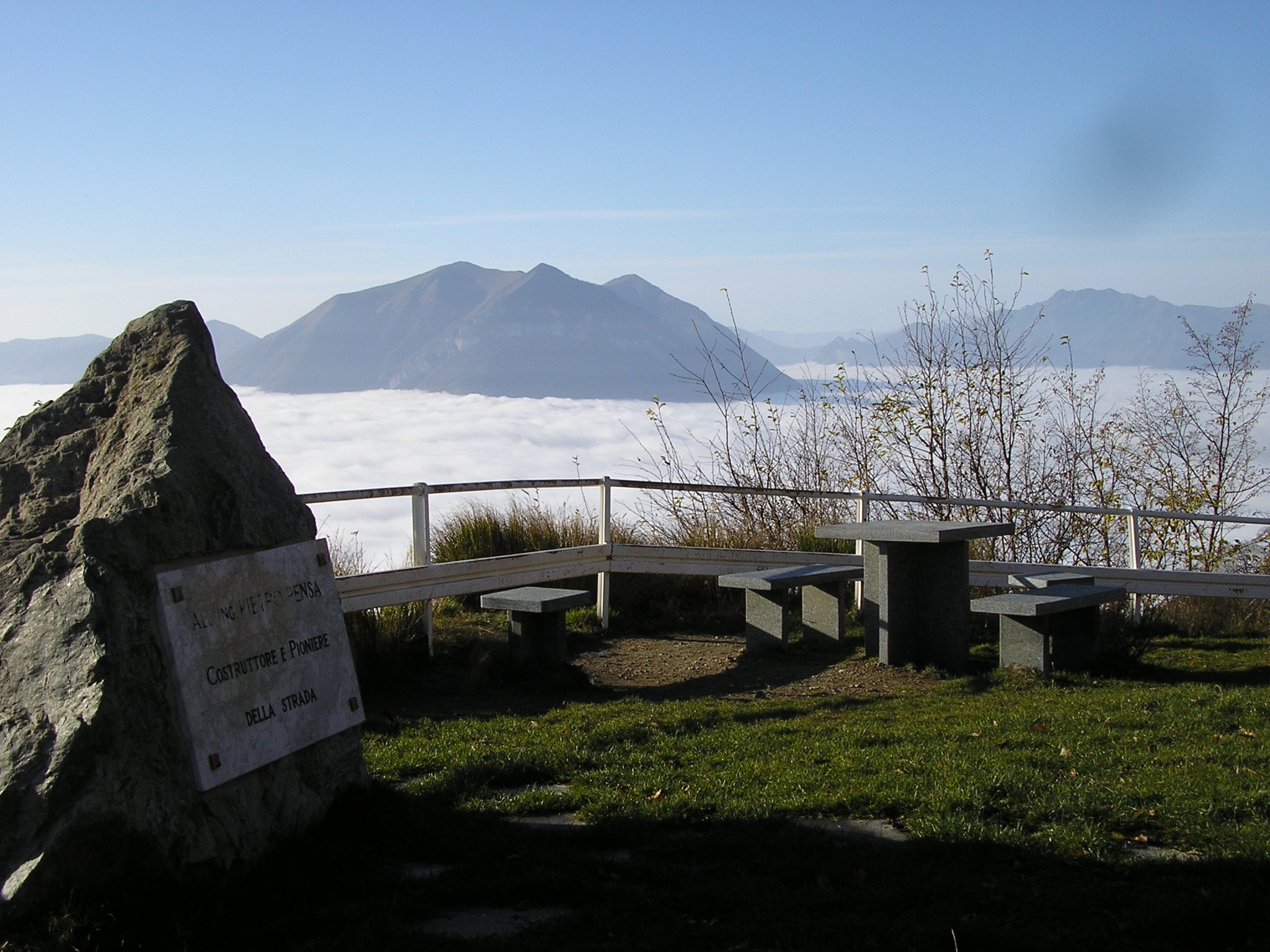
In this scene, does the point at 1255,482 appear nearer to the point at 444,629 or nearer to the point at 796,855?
the point at 444,629

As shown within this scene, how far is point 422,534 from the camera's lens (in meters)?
8.77

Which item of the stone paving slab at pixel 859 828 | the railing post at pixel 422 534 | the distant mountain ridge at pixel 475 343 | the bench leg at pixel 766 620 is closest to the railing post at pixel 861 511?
the bench leg at pixel 766 620

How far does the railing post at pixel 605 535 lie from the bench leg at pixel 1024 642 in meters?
3.55

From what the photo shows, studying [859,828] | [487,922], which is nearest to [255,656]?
[487,922]

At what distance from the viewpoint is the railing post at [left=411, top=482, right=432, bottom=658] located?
8.73m

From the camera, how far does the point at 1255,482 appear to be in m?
16.0

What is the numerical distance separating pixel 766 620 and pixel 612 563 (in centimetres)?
155

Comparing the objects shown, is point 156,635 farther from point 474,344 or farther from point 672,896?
point 474,344

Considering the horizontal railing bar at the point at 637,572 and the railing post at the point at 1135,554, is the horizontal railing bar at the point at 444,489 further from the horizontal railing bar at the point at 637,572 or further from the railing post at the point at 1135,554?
the railing post at the point at 1135,554

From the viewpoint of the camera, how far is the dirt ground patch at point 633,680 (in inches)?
307

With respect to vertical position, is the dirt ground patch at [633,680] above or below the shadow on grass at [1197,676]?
above

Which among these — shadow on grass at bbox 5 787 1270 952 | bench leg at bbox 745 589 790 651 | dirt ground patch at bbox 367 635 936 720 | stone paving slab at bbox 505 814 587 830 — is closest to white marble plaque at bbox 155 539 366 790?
shadow on grass at bbox 5 787 1270 952

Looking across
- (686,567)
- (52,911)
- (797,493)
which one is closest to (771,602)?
(686,567)

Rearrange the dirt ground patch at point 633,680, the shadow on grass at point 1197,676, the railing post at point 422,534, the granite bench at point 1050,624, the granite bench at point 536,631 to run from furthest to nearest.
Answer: the railing post at point 422,534, the granite bench at point 536,631, the granite bench at point 1050,624, the shadow on grass at point 1197,676, the dirt ground patch at point 633,680
